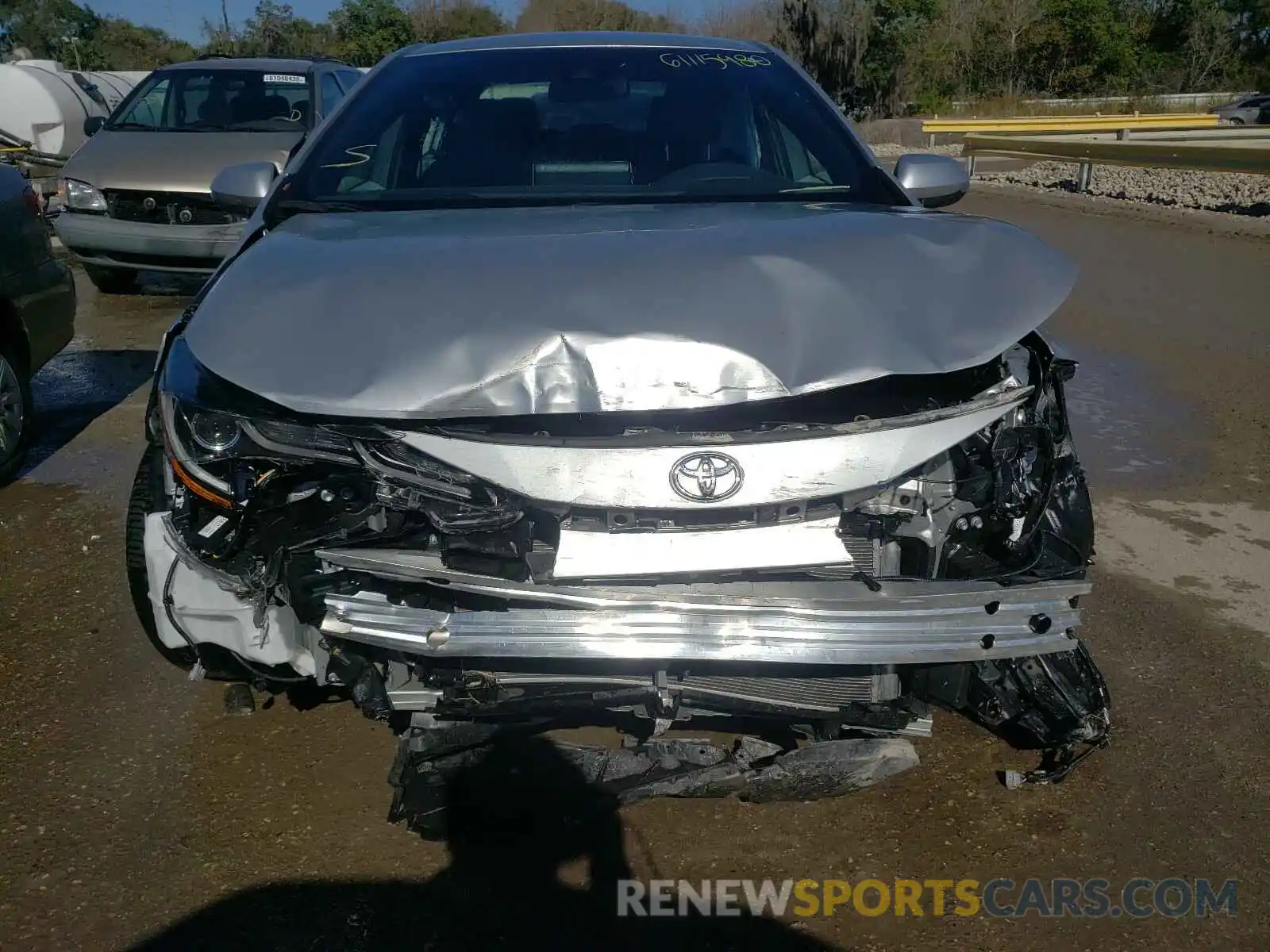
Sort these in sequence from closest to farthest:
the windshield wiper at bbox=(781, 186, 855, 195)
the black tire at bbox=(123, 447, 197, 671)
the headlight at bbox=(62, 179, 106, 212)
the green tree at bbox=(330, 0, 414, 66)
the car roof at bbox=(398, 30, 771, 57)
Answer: the black tire at bbox=(123, 447, 197, 671)
the windshield wiper at bbox=(781, 186, 855, 195)
the car roof at bbox=(398, 30, 771, 57)
the headlight at bbox=(62, 179, 106, 212)
the green tree at bbox=(330, 0, 414, 66)

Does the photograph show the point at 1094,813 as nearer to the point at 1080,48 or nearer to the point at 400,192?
the point at 400,192

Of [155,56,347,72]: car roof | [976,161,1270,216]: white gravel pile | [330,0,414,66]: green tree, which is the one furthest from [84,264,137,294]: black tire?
[330,0,414,66]: green tree

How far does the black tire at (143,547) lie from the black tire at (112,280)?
720 cm

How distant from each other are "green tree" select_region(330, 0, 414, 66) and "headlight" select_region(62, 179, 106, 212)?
42091 mm

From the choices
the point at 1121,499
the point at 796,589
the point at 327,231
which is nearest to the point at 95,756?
the point at 327,231

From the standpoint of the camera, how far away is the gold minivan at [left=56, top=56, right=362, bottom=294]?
8422 millimetres

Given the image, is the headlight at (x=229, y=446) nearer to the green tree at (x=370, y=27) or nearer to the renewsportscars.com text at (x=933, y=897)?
the renewsportscars.com text at (x=933, y=897)

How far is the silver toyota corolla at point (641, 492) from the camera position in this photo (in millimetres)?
2215

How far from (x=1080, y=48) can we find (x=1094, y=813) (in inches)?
1870

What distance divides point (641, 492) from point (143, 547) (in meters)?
1.18

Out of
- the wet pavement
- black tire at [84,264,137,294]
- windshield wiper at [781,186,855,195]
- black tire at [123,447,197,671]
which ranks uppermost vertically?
windshield wiper at [781,186,855,195]

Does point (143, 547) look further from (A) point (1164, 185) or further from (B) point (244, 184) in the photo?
(A) point (1164, 185)

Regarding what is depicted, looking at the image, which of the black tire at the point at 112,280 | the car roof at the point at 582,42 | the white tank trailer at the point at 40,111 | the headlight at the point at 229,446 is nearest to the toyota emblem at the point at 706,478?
the headlight at the point at 229,446

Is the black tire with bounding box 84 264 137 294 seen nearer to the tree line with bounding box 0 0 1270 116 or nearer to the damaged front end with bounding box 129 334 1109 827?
the damaged front end with bounding box 129 334 1109 827
